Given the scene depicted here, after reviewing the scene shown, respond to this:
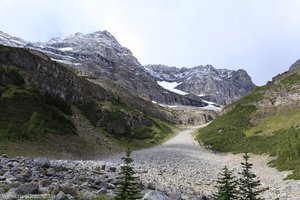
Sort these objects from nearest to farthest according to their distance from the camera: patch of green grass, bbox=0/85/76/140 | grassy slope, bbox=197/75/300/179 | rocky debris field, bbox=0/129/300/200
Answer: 1. rocky debris field, bbox=0/129/300/200
2. grassy slope, bbox=197/75/300/179
3. patch of green grass, bbox=0/85/76/140

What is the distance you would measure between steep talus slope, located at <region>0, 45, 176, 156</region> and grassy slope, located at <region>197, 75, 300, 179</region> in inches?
872

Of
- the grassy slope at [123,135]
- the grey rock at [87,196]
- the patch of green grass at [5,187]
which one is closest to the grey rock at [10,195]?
the patch of green grass at [5,187]

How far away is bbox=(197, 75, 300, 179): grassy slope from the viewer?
38.1 m

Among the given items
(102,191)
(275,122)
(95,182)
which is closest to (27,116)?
(95,182)

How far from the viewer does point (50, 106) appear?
193ft

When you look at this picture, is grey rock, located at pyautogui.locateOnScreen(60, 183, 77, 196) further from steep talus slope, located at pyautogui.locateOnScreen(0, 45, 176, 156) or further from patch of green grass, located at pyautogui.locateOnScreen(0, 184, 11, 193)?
steep talus slope, located at pyautogui.locateOnScreen(0, 45, 176, 156)

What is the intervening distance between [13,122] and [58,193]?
32314 mm

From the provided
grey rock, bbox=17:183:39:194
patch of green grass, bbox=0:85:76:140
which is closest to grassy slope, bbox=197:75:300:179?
grey rock, bbox=17:183:39:194

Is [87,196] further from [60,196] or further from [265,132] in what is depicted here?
[265,132]

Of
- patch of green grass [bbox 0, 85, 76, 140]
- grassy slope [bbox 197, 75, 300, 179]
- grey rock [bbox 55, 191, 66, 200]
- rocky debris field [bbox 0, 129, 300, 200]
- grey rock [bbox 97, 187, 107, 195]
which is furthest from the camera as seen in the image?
patch of green grass [bbox 0, 85, 76, 140]

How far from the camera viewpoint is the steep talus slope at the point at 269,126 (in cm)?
3985

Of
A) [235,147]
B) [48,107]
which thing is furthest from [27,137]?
[235,147]

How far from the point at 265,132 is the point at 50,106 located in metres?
36.6

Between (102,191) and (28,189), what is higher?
(28,189)
